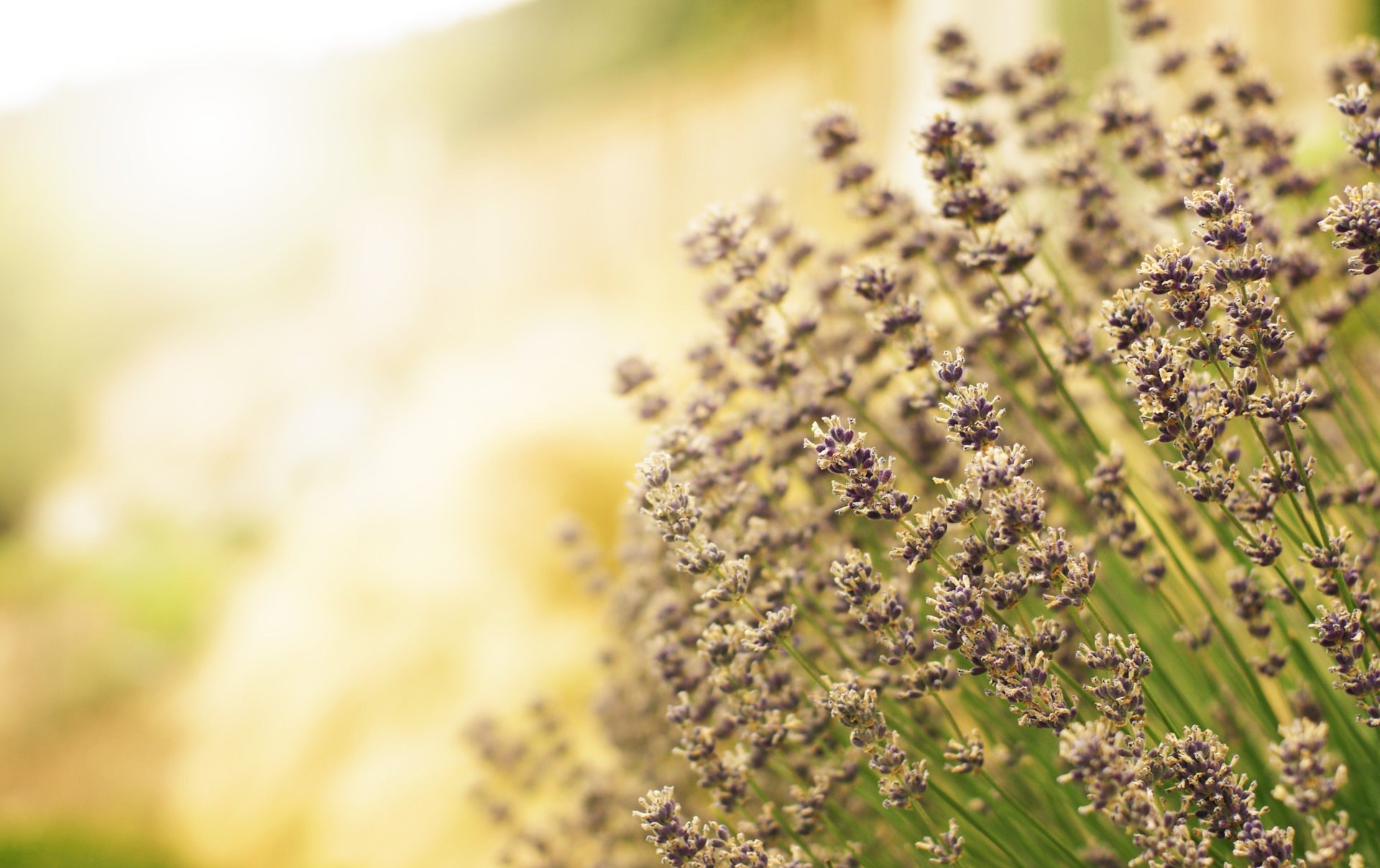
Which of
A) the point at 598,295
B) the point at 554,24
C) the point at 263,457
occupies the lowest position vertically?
the point at 263,457

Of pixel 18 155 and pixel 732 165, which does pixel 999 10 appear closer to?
pixel 732 165

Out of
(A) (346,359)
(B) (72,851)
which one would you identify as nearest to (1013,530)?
(B) (72,851)

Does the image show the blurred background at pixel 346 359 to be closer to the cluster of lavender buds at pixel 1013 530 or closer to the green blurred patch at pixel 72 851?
the green blurred patch at pixel 72 851

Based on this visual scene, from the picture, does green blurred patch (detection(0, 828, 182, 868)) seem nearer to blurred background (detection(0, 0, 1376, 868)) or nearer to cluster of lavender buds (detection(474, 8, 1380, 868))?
blurred background (detection(0, 0, 1376, 868))

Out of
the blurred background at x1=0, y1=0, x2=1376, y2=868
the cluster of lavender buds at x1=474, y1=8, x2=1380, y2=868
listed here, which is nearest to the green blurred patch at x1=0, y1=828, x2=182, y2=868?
the blurred background at x1=0, y1=0, x2=1376, y2=868

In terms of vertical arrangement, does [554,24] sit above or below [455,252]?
above

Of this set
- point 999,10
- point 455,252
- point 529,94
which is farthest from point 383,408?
point 999,10
